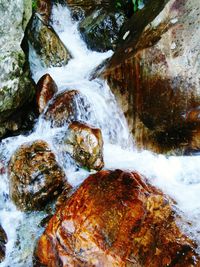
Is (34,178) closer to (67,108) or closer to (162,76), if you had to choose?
(67,108)

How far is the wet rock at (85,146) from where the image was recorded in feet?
17.0

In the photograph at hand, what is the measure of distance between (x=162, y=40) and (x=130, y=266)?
139 inches

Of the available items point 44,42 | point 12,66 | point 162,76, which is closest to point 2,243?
point 12,66

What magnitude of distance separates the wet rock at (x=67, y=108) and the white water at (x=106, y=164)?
12cm

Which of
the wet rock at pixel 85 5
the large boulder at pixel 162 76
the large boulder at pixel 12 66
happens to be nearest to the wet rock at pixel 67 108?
the large boulder at pixel 12 66

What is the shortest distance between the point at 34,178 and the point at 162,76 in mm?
2483

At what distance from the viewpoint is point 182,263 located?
3.34 metres

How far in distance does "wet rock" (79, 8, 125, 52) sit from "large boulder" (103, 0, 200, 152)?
197 cm

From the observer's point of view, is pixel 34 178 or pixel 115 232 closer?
pixel 115 232

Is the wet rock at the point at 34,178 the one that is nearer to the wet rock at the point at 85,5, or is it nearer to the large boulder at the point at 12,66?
the large boulder at the point at 12,66

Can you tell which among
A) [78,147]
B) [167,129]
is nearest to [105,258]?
[78,147]

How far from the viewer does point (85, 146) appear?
5.18 m

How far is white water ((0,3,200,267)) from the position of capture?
4.35 meters

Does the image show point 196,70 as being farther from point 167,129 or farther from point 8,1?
point 8,1
